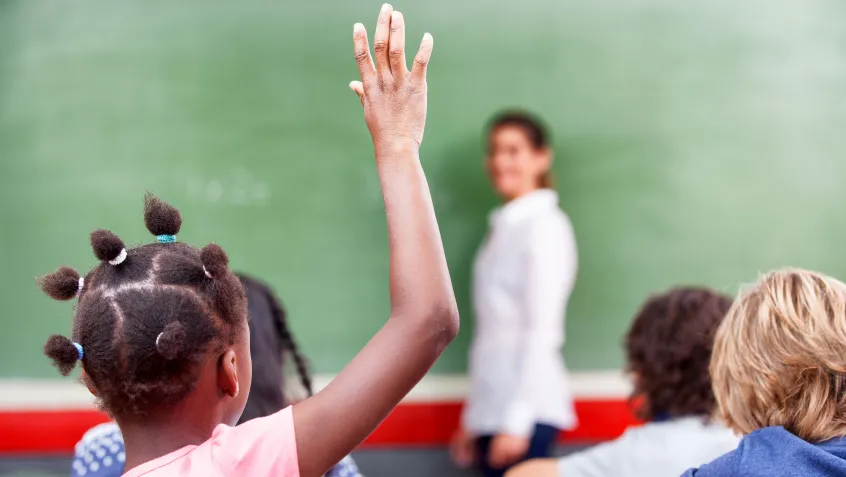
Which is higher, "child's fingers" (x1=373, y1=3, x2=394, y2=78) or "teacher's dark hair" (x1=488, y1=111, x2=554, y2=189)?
"child's fingers" (x1=373, y1=3, x2=394, y2=78)

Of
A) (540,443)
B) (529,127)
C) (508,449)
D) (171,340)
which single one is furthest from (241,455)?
(529,127)

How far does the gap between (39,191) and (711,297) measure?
101 inches

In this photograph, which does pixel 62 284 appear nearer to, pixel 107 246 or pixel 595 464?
pixel 107 246

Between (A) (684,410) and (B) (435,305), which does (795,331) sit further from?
(B) (435,305)

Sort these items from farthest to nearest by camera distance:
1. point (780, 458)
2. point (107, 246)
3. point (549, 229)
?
point (549, 229) → point (780, 458) → point (107, 246)

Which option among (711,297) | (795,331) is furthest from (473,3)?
(795,331)

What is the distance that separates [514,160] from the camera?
3.31 meters

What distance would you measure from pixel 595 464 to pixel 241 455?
3.10 ft

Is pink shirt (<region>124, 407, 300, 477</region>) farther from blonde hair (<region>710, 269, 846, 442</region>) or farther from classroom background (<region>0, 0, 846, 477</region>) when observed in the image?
classroom background (<region>0, 0, 846, 477</region>)

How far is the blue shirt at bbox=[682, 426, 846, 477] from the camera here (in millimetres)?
1251

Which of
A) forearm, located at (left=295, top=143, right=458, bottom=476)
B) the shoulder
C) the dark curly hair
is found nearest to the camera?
forearm, located at (left=295, top=143, right=458, bottom=476)

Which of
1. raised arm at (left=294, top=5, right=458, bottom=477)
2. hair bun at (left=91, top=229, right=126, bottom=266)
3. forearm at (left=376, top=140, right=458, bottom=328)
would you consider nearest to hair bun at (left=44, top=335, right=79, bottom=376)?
hair bun at (left=91, top=229, right=126, bottom=266)

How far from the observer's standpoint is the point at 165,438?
107 cm

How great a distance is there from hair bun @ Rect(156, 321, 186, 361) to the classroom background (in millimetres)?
2422
